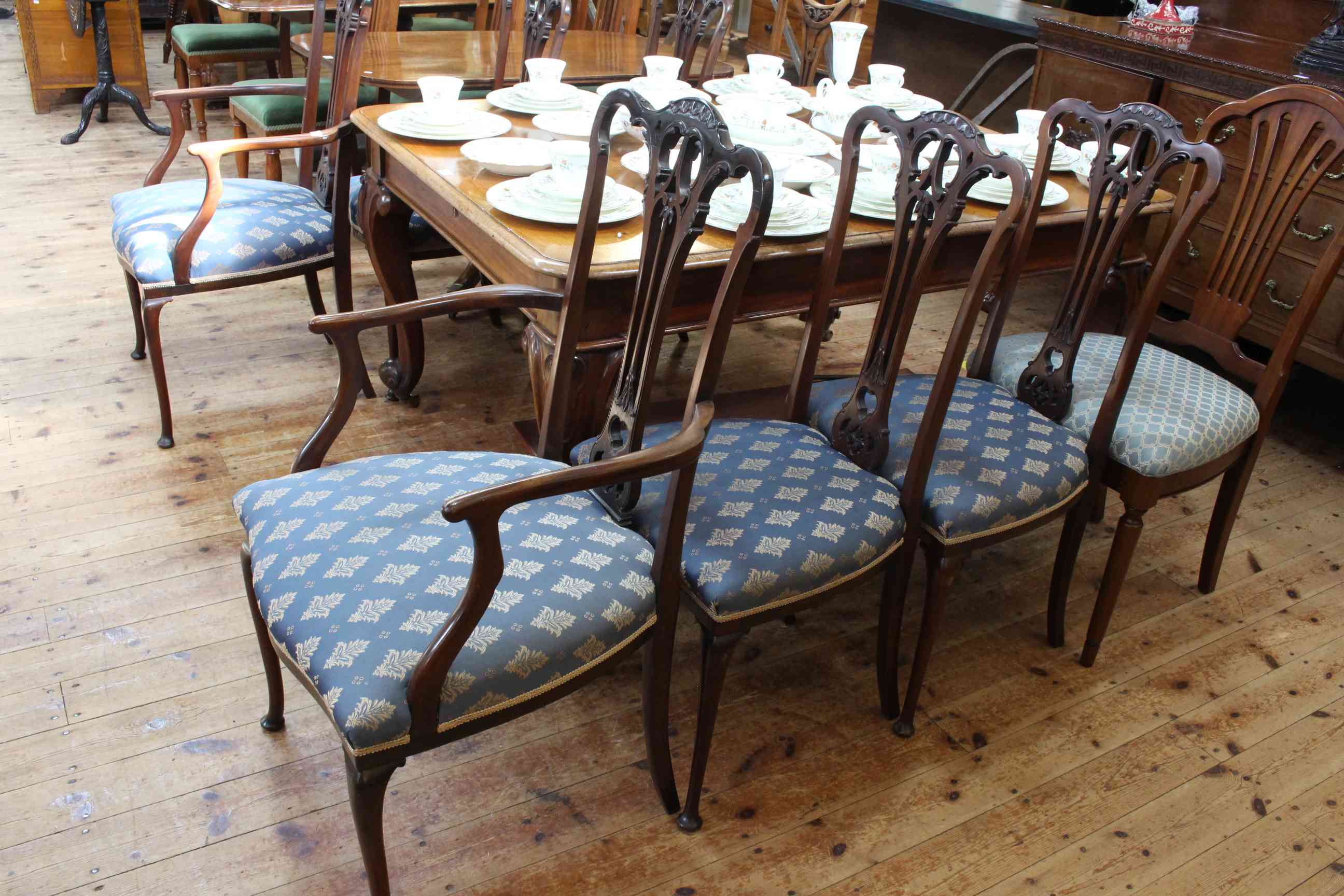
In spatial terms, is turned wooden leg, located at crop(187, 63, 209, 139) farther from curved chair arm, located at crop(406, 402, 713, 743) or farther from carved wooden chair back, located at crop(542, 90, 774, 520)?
curved chair arm, located at crop(406, 402, 713, 743)

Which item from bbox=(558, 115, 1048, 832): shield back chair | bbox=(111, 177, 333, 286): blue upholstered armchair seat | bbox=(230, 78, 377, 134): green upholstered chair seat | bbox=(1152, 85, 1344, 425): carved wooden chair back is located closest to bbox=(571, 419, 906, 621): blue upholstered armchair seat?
bbox=(558, 115, 1048, 832): shield back chair

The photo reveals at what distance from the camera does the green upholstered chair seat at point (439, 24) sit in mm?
4891

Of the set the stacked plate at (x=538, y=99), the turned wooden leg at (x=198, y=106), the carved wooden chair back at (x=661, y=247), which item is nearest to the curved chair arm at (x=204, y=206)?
the stacked plate at (x=538, y=99)

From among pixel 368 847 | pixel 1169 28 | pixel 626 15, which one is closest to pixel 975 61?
pixel 1169 28

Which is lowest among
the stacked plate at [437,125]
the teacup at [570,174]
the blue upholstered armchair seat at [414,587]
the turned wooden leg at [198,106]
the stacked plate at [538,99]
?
the turned wooden leg at [198,106]

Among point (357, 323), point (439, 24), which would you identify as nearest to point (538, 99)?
point (357, 323)

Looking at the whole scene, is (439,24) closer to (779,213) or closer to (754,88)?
(754,88)

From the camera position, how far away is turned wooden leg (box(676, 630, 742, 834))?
1.48 m

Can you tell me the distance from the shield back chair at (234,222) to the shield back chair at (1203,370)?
5.12ft

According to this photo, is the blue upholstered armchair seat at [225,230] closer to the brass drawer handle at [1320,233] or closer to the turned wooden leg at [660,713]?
the turned wooden leg at [660,713]

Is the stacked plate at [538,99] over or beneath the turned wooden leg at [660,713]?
over

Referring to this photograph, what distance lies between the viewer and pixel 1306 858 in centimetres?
163

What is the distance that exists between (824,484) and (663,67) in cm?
130

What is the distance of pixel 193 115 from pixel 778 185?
13.1 ft
